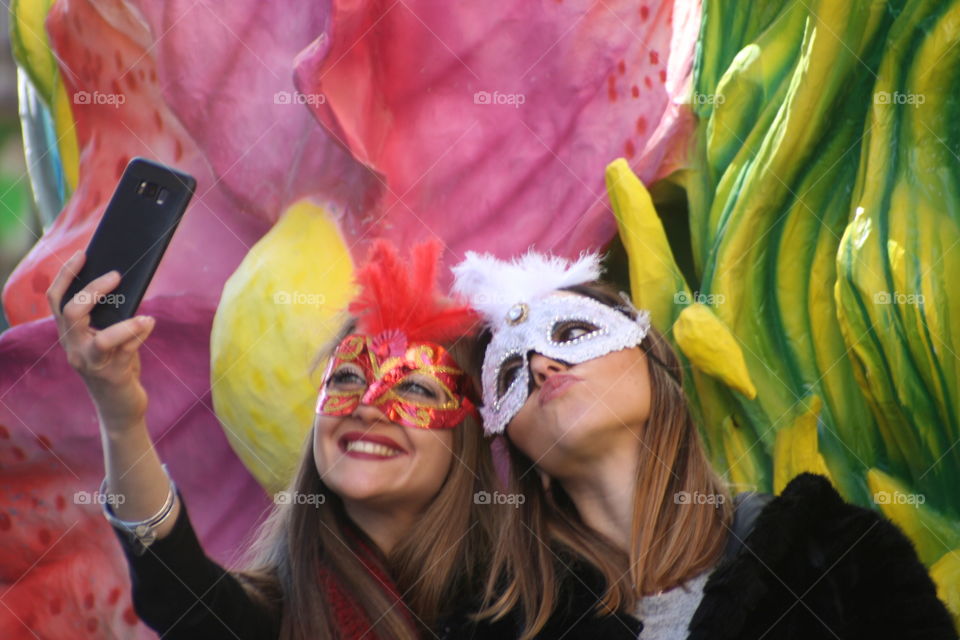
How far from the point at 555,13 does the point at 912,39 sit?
72cm

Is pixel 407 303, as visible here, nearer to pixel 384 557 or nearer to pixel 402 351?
pixel 402 351

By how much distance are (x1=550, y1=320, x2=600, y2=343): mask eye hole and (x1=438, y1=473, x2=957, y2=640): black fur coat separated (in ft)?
1.24

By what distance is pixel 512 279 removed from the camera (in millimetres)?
1979

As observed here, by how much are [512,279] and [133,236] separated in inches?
21.9

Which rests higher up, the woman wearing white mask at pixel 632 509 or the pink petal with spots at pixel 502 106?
the pink petal with spots at pixel 502 106

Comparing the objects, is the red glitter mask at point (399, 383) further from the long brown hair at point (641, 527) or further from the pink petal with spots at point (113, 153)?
the pink petal with spots at point (113, 153)

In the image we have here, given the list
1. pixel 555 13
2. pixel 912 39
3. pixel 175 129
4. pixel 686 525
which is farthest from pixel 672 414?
pixel 175 129

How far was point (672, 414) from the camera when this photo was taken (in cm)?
188

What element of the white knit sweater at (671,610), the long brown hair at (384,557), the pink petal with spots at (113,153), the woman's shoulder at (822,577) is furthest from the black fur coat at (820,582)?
the pink petal with spots at (113,153)

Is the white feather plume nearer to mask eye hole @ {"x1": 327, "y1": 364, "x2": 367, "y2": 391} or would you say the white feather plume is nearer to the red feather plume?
the red feather plume

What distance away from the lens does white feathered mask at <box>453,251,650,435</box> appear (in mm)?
1882

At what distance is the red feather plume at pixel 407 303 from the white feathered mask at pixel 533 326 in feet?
0.18

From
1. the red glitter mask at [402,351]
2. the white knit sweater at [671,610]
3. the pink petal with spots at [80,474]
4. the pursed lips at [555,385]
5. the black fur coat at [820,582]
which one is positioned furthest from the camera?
the pink petal with spots at [80,474]

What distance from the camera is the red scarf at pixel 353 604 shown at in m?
1.86
